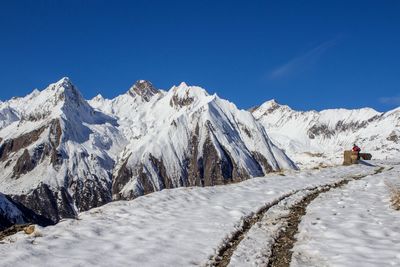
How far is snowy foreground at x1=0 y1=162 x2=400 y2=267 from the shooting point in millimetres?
17812

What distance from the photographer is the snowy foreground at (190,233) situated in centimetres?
1781

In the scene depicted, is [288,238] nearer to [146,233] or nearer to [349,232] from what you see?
[349,232]

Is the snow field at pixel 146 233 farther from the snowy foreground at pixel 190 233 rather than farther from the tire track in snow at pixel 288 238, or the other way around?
the tire track in snow at pixel 288 238

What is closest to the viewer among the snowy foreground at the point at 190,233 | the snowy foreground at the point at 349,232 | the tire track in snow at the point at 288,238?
the snowy foreground at the point at 190,233

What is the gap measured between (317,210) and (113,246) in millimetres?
10999

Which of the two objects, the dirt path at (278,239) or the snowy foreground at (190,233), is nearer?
the snowy foreground at (190,233)

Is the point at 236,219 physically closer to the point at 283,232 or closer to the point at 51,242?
the point at 283,232

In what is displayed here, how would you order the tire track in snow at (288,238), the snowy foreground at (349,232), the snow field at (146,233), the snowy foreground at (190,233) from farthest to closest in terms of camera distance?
the tire track in snow at (288,238) → the snowy foreground at (349,232) → the snowy foreground at (190,233) → the snow field at (146,233)

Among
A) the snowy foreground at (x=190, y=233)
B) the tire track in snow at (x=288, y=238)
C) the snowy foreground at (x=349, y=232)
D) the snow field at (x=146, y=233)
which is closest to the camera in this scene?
the snow field at (x=146, y=233)

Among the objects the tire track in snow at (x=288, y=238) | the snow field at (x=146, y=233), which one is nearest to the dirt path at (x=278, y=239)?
the tire track in snow at (x=288, y=238)

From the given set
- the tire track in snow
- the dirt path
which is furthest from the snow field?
the tire track in snow

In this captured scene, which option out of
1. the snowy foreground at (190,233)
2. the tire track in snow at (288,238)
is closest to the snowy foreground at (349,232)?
the snowy foreground at (190,233)

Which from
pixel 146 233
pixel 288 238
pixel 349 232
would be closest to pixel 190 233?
pixel 146 233

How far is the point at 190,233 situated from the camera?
2148cm
